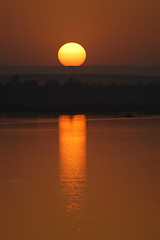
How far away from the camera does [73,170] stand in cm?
1435

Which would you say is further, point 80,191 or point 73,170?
point 73,170

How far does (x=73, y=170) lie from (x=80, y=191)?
2.97 metres

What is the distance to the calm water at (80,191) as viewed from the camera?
866 centimetres

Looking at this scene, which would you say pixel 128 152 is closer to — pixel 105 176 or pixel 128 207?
pixel 105 176

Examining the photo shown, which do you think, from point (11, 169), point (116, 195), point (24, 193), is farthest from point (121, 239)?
point (11, 169)

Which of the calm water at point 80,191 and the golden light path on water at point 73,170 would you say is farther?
the golden light path on water at point 73,170

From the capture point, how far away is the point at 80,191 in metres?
11.4

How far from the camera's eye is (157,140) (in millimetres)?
21844

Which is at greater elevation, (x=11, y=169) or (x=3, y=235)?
(x=11, y=169)

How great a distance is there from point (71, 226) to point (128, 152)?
947cm

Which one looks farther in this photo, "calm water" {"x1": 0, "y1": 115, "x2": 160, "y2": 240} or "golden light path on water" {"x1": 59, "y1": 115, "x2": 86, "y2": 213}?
"golden light path on water" {"x1": 59, "y1": 115, "x2": 86, "y2": 213}

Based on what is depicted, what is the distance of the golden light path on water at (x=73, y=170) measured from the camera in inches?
412

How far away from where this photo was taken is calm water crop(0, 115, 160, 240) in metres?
8.66

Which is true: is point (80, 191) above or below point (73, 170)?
below
